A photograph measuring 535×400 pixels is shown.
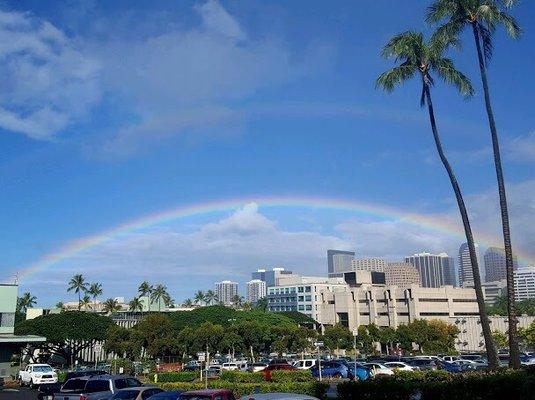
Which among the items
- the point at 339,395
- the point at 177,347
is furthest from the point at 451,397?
the point at 177,347

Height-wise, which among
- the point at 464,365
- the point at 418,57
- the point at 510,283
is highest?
the point at 418,57

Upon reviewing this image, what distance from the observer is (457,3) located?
111ft

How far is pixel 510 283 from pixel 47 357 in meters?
83.8

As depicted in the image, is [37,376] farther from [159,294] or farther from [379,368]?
[159,294]

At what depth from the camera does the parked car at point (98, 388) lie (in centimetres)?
2214

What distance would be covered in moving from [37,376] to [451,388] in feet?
148

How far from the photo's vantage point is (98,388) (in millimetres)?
23594

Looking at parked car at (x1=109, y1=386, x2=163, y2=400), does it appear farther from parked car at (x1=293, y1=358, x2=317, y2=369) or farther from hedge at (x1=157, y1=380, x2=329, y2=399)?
parked car at (x1=293, y1=358, x2=317, y2=369)

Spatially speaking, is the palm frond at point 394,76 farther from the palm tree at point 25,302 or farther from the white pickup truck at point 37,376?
the palm tree at point 25,302

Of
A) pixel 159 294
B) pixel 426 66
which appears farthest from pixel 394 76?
pixel 159 294

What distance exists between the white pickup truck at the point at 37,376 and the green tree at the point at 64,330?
114ft

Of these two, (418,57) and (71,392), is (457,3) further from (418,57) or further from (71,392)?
(71,392)

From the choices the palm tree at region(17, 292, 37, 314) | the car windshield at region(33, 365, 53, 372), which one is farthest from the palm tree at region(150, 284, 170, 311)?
the car windshield at region(33, 365, 53, 372)

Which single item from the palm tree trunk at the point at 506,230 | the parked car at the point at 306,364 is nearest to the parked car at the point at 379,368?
the parked car at the point at 306,364
